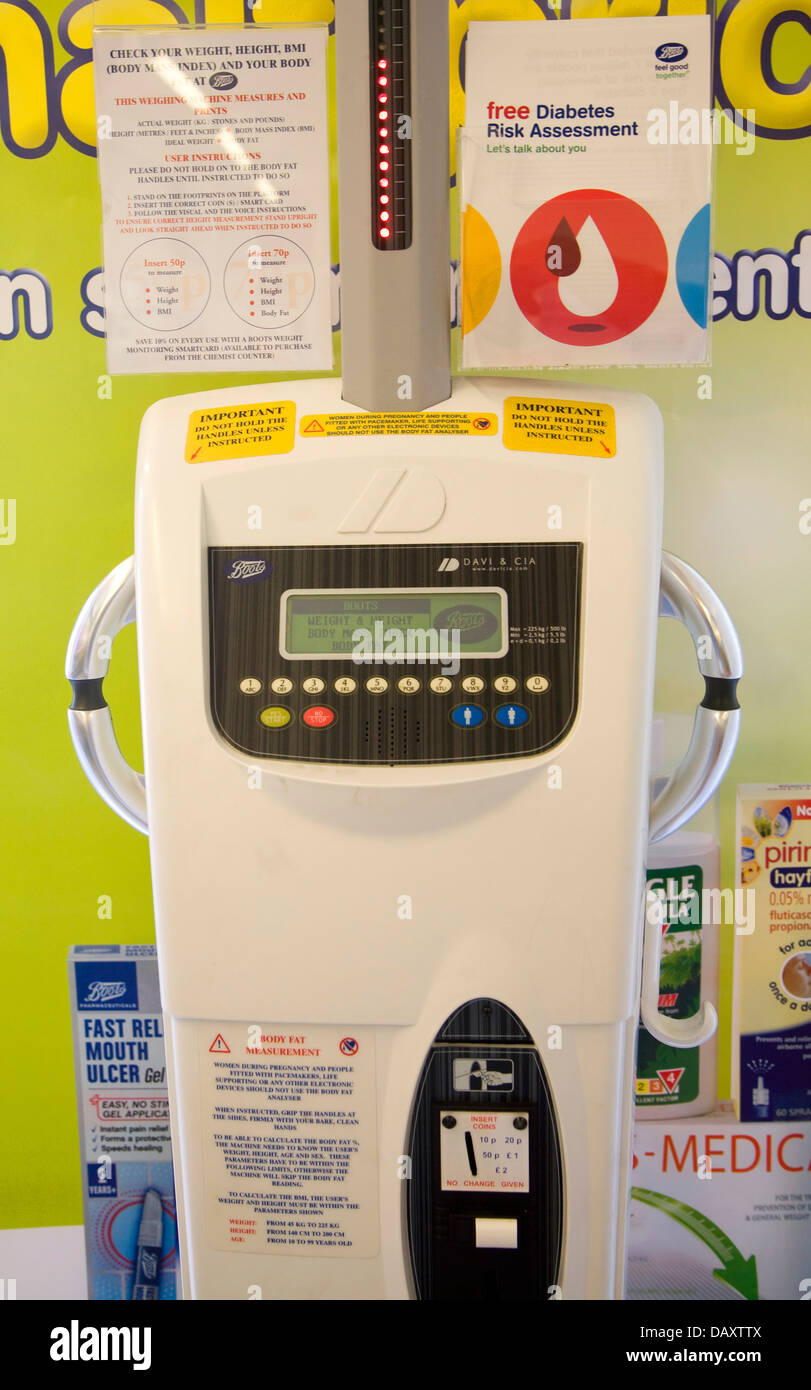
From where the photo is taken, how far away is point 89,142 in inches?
62.9

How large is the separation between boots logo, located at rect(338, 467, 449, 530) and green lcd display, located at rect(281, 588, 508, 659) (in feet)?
0.23

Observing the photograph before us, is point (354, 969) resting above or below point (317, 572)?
below

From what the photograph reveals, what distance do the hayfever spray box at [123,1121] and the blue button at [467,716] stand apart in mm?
907

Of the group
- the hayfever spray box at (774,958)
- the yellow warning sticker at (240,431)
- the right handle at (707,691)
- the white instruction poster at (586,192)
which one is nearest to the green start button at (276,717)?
the yellow warning sticker at (240,431)

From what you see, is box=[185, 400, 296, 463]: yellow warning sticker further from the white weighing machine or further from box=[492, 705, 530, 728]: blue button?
box=[492, 705, 530, 728]: blue button

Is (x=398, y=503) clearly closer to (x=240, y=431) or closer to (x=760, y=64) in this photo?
(x=240, y=431)

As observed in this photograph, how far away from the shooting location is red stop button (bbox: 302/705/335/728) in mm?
1099

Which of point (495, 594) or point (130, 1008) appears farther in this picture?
point (130, 1008)

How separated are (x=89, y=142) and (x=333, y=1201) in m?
1.50

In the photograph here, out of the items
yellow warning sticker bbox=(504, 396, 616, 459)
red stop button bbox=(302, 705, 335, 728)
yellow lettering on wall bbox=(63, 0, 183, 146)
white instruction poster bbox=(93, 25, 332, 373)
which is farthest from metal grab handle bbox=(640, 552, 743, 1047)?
yellow lettering on wall bbox=(63, 0, 183, 146)

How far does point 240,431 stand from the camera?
3.80 ft

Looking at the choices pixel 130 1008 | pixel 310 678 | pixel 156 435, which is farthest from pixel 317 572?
pixel 130 1008
